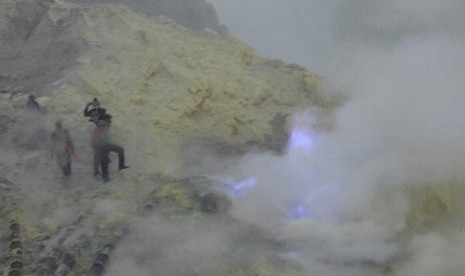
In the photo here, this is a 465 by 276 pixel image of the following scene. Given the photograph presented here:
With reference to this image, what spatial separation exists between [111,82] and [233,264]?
13.3ft

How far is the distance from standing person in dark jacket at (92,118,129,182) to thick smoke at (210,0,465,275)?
1355mm

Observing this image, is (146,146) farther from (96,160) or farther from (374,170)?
(374,170)

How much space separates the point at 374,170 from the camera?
21.1 feet

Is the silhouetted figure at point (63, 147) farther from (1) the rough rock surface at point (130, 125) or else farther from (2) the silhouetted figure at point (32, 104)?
(2) the silhouetted figure at point (32, 104)

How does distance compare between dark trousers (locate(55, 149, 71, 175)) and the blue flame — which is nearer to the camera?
the blue flame

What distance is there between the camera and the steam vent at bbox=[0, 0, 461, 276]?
18.2ft

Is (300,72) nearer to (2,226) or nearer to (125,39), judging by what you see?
(125,39)

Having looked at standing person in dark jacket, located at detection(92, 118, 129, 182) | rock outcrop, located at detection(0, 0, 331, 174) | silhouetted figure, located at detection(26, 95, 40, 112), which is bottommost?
standing person in dark jacket, located at detection(92, 118, 129, 182)

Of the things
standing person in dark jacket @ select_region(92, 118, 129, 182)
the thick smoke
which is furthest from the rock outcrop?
the thick smoke

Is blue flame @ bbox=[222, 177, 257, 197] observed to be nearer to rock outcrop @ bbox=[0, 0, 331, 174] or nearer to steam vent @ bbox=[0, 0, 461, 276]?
steam vent @ bbox=[0, 0, 461, 276]

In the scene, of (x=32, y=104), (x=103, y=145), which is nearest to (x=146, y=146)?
(x=103, y=145)

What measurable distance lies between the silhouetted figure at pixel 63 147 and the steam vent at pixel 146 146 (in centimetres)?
4

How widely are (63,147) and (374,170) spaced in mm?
3169

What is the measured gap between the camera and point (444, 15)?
59.7 feet
